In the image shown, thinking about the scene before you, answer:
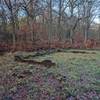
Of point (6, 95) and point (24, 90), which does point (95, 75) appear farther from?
point (6, 95)

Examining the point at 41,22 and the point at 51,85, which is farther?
the point at 41,22

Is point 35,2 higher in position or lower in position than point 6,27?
higher

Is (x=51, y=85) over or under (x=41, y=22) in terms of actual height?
under

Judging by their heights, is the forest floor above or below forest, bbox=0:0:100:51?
below

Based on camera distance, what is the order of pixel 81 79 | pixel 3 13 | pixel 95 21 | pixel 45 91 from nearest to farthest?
pixel 45 91, pixel 81 79, pixel 3 13, pixel 95 21

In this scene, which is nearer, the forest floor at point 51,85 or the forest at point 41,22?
the forest floor at point 51,85

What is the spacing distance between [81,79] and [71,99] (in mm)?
1484

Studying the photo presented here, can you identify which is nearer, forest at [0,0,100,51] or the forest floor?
the forest floor

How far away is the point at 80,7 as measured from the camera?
70.1 feet

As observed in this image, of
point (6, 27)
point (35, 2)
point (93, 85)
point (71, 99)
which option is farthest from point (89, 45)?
point (71, 99)

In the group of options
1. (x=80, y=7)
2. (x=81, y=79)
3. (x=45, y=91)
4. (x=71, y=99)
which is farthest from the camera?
(x=80, y=7)

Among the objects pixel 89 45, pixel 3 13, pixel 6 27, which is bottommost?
pixel 89 45

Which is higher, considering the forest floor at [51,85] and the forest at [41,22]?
the forest at [41,22]

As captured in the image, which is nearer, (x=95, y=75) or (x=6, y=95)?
(x=6, y=95)
